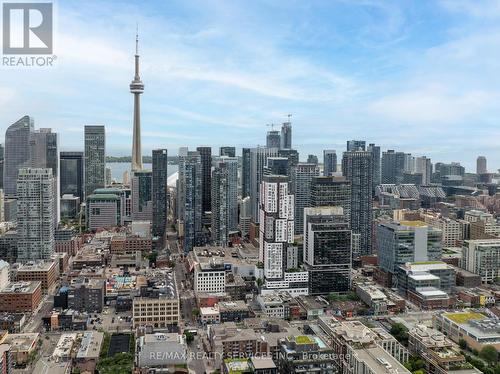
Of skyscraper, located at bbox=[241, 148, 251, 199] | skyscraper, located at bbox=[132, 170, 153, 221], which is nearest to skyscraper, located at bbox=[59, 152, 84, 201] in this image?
skyscraper, located at bbox=[132, 170, 153, 221]

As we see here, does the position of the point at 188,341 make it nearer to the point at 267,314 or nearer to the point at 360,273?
the point at 267,314

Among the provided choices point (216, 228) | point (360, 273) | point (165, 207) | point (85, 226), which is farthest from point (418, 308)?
point (85, 226)

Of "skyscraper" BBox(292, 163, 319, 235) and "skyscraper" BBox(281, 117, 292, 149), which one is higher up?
"skyscraper" BBox(281, 117, 292, 149)

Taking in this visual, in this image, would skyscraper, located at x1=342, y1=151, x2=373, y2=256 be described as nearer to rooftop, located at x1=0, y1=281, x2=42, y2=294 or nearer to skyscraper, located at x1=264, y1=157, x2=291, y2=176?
skyscraper, located at x1=264, y1=157, x2=291, y2=176

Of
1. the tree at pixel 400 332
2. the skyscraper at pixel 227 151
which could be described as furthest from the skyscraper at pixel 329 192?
the skyscraper at pixel 227 151

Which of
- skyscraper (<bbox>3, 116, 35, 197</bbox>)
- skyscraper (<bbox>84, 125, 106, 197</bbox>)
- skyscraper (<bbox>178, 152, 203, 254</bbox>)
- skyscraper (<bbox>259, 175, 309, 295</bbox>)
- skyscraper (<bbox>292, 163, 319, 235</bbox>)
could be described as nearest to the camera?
skyscraper (<bbox>259, 175, 309, 295</bbox>)

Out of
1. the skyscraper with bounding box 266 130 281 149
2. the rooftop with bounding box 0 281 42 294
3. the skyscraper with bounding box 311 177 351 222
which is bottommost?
the rooftop with bounding box 0 281 42 294

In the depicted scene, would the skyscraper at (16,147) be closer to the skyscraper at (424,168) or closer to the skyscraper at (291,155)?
the skyscraper at (291,155)
